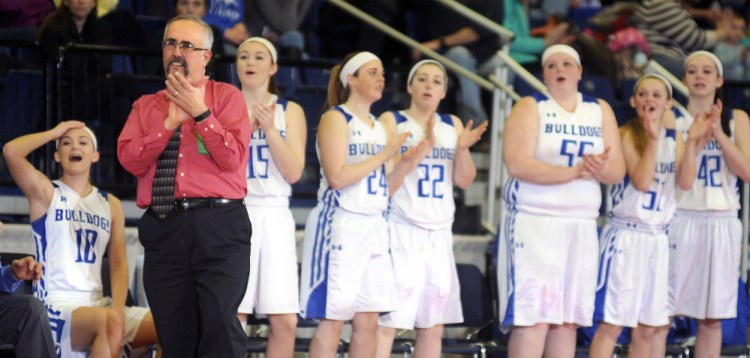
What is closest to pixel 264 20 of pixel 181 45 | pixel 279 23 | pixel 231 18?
pixel 279 23

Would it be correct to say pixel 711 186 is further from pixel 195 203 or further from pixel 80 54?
pixel 80 54

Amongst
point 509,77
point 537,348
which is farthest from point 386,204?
point 509,77

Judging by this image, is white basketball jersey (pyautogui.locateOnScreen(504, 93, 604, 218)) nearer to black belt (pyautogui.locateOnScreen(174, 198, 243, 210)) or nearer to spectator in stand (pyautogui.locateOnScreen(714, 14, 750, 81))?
black belt (pyautogui.locateOnScreen(174, 198, 243, 210))

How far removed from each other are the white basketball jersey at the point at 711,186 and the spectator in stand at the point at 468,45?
1782mm

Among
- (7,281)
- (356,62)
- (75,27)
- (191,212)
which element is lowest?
(7,281)

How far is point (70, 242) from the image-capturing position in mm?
6379

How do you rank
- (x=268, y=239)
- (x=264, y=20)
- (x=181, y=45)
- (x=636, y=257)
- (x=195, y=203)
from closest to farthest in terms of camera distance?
(x=181, y=45), (x=195, y=203), (x=268, y=239), (x=636, y=257), (x=264, y=20)

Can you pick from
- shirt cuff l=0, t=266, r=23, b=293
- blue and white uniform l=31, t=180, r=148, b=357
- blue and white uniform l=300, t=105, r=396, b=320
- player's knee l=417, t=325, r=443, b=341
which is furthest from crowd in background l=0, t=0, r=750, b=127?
player's knee l=417, t=325, r=443, b=341

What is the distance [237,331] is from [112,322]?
4.63 feet

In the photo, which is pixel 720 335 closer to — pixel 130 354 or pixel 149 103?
pixel 130 354

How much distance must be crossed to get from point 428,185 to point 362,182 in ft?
1.62

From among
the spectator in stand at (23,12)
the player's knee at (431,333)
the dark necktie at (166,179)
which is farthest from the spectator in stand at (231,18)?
the dark necktie at (166,179)

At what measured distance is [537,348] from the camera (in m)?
6.52

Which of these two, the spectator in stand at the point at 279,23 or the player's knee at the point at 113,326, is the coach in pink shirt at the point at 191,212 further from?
the spectator in stand at the point at 279,23
